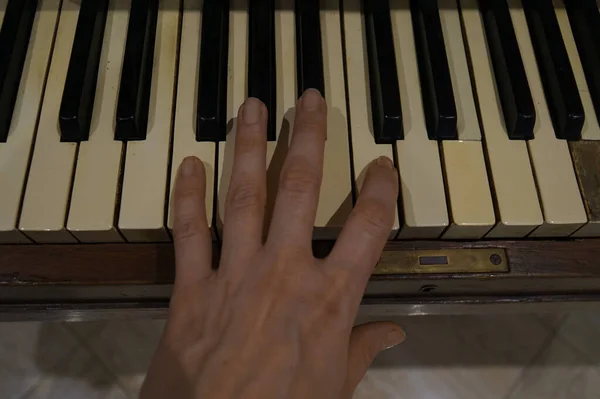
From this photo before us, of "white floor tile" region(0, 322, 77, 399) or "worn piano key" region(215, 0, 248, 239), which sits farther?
"white floor tile" region(0, 322, 77, 399)

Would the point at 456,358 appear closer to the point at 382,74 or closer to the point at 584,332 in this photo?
the point at 584,332

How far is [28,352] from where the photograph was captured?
1.29 metres

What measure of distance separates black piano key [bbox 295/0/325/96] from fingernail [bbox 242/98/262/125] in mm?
90

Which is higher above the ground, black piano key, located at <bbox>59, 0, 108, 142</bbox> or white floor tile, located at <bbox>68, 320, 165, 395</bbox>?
black piano key, located at <bbox>59, 0, 108, 142</bbox>

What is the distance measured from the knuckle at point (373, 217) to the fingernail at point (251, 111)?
0.17m

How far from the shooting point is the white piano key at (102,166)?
2.52 ft

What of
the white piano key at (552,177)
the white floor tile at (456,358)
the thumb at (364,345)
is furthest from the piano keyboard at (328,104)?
the white floor tile at (456,358)

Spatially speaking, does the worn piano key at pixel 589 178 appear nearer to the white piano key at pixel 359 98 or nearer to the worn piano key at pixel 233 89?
the white piano key at pixel 359 98

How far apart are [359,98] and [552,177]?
0.27m

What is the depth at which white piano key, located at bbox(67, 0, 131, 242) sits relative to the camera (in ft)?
2.52

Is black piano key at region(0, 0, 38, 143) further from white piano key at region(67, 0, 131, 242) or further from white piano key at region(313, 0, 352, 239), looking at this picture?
white piano key at region(313, 0, 352, 239)

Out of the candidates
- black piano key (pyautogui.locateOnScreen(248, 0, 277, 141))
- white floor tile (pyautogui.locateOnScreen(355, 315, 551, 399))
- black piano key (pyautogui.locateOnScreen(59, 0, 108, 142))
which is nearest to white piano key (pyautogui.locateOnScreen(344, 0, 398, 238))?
black piano key (pyautogui.locateOnScreen(248, 0, 277, 141))

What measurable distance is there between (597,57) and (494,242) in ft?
0.99

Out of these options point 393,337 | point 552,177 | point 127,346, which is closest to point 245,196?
point 393,337
